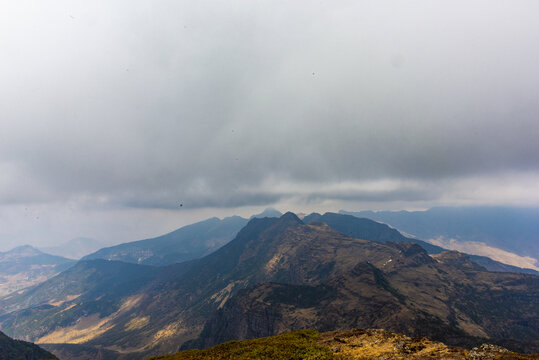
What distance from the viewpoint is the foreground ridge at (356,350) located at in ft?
96.5

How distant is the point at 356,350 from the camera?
34.3 meters

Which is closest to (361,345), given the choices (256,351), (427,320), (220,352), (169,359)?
(256,351)

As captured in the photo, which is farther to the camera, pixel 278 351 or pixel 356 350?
pixel 356 350

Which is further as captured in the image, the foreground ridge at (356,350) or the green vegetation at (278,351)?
the green vegetation at (278,351)

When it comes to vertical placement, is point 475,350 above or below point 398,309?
above

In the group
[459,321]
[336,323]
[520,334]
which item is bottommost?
[520,334]

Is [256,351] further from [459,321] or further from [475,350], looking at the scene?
[459,321]

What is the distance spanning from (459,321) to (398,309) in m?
95.8

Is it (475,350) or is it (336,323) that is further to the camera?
(336,323)

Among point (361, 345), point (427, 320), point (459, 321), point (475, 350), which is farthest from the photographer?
point (459, 321)

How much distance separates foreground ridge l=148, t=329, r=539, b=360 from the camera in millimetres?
29422

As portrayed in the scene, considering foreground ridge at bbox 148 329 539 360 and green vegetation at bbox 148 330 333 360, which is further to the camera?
green vegetation at bbox 148 330 333 360

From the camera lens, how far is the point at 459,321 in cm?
19525

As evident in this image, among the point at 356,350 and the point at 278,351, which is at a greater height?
the point at 278,351
